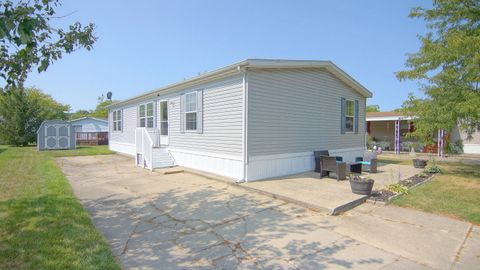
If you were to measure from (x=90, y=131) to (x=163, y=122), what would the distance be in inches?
1083

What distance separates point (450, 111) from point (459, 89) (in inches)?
31.7

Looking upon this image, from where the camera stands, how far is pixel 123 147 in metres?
18.1

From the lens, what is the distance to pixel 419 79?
10719mm

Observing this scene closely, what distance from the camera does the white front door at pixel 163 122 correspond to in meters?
12.9

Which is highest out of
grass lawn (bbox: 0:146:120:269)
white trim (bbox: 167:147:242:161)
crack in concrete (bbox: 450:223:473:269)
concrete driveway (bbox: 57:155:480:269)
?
white trim (bbox: 167:147:242:161)

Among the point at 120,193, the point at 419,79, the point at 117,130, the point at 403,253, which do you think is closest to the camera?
the point at 403,253

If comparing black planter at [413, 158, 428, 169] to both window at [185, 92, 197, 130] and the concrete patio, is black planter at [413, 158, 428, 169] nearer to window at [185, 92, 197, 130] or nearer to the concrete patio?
the concrete patio

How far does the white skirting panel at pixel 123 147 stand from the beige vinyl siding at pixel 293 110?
1015 cm

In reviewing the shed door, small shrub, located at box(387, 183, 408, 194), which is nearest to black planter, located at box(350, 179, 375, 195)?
small shrub, located at box(387, 183, 408, 194)

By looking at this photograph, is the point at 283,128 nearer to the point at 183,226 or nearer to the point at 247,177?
the point at 247,177

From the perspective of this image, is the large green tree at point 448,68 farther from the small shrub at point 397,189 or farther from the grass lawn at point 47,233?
the grass lawn at point 47,233

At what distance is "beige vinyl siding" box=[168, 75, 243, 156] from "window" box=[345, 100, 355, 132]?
613cm

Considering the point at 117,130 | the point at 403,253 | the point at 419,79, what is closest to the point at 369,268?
the point at 403,253

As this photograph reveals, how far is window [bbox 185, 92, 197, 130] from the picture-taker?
1063 cm
